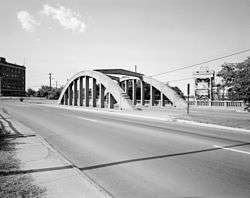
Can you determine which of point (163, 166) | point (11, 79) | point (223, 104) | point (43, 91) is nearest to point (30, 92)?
point (11, 79)

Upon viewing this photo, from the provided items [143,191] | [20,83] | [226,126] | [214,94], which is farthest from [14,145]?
[20,83]

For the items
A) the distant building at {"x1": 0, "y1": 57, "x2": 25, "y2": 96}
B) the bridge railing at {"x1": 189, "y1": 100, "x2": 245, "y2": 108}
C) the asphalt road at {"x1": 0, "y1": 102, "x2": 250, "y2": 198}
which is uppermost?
Result: the distant building at {"x1": 0, "y1": 57, "x2": 25, "y2": 96}

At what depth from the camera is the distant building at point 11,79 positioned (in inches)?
5581

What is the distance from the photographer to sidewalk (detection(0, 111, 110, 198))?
444 centimetres

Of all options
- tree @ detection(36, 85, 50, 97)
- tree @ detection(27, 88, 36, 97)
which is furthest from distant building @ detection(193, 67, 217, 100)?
tree @ detection(27, 88, 36, 97)

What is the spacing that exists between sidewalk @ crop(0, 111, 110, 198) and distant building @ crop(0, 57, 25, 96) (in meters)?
146

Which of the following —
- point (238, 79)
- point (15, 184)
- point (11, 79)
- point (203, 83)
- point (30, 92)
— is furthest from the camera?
point (30, 92)

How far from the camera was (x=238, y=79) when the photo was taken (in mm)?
17234

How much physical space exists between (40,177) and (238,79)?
1568cm

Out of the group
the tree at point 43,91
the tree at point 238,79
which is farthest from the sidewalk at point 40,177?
the tree at point 43,91

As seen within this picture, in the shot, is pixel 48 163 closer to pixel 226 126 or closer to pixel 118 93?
pixel 226 126

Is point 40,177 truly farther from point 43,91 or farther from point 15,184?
point 43,91

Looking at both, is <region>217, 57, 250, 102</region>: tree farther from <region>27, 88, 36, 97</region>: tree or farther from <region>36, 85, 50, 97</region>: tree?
<region>27, 88, 36, 97</region>: tree

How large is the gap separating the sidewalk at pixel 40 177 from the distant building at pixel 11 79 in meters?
146
